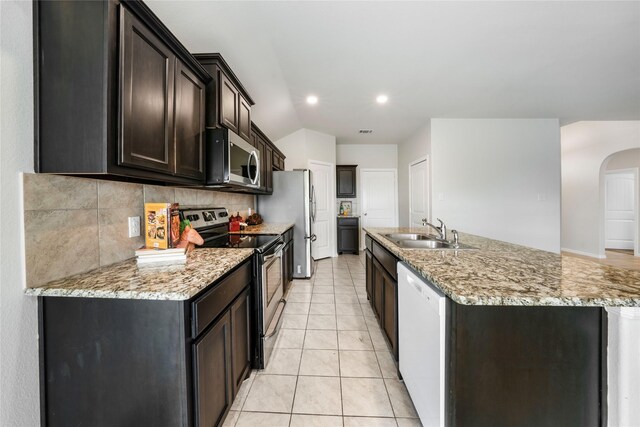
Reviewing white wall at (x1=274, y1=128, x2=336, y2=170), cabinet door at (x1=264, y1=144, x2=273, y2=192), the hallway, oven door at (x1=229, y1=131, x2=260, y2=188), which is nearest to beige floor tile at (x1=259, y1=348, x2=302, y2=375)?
the hallway

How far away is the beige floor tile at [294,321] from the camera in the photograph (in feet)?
7.57

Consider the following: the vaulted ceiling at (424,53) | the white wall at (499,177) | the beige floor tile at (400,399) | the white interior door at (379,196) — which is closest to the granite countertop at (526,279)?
the beige floor tile at (400,399)

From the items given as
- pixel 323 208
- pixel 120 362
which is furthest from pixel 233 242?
pixel 323 208

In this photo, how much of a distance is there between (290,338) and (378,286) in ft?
2.89

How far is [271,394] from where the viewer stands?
4.97 ft

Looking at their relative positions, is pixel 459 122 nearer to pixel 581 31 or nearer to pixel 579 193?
pixel 581 31

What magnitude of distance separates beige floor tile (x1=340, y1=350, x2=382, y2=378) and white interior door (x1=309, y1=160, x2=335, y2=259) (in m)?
2.92

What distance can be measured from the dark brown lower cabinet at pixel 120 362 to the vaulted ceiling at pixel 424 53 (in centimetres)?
172

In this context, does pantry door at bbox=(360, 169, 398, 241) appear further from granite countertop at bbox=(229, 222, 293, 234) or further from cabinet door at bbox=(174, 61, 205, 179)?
cabinet door at bbox=(174, 61, 205, 179)

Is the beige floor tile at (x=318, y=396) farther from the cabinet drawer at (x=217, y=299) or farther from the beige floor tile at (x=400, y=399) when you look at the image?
the cabinet drawer at (x=217, y=299)

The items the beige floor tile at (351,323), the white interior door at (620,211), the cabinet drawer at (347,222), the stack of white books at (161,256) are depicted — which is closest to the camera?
the stack of white books at (161,256)

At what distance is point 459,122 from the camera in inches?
163

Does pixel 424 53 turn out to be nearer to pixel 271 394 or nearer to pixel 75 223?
pixel 75 223

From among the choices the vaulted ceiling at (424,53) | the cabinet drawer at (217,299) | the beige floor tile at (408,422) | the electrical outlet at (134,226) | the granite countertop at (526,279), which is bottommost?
the beige floor tile at (408,422)
